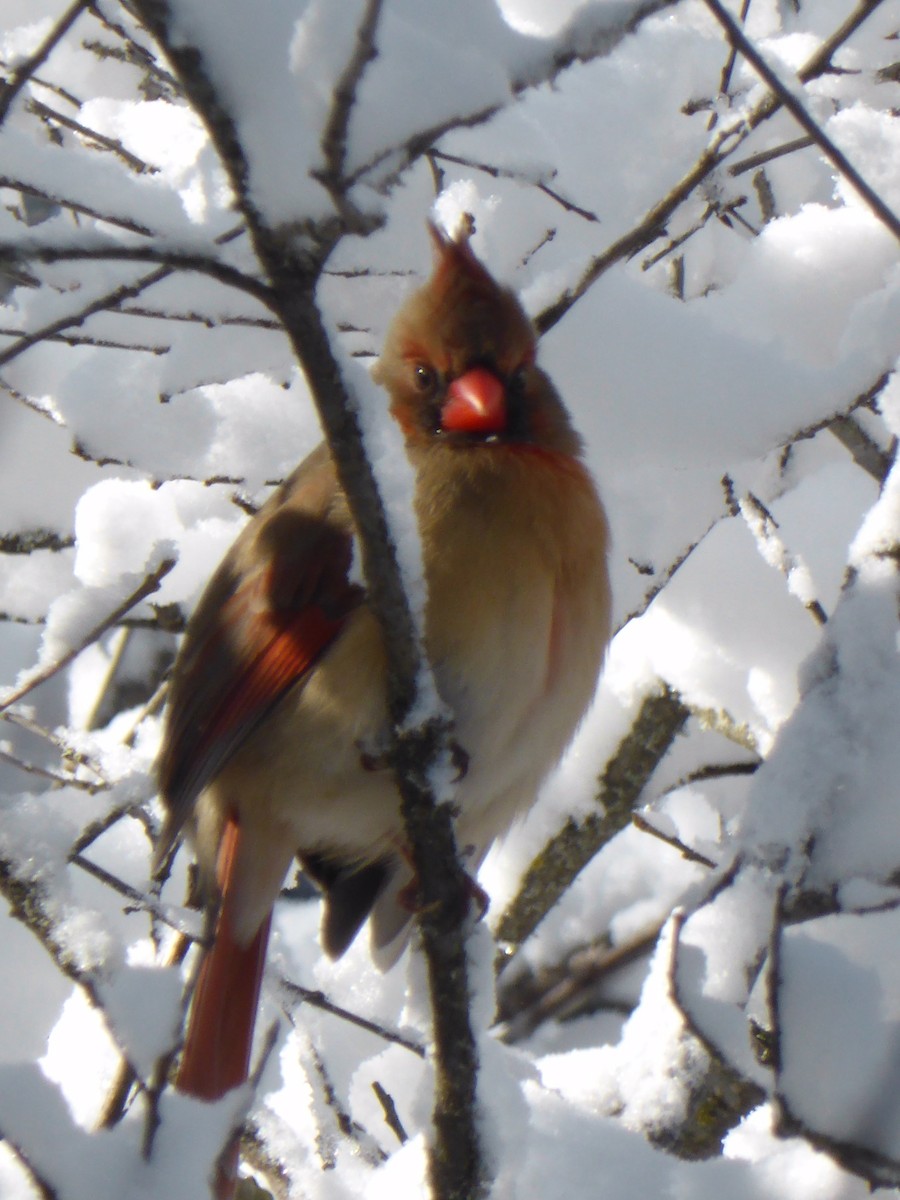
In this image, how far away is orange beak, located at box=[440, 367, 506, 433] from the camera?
263 cm

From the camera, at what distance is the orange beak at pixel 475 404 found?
263 centimetres

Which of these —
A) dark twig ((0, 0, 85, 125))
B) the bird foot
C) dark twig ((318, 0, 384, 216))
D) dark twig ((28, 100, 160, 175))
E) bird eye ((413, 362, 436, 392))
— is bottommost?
the bird foot

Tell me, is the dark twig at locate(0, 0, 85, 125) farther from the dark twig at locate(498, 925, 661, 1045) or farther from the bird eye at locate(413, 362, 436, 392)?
the dark twig at locate(498, 925, 661, 1045)

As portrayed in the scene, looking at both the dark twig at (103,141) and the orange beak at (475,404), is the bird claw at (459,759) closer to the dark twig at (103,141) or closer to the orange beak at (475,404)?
the orange beak at (475,404)

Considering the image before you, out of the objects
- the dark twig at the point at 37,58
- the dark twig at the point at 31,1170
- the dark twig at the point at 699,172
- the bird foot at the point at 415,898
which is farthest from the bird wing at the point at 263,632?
Result: the dark twig at the point at 37,58

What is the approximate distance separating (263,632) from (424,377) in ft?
2.02

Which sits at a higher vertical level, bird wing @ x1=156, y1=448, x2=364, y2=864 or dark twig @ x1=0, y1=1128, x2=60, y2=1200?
bird wing @ x1=156, y1=448, x2=364, y2=864

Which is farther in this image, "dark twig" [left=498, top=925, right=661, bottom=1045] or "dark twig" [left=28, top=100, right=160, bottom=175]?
"dark twig" [left=498, top=925, right=661, bottom=1045]

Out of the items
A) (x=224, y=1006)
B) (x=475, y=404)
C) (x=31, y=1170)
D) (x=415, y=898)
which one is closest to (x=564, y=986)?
(x=415, y=898)

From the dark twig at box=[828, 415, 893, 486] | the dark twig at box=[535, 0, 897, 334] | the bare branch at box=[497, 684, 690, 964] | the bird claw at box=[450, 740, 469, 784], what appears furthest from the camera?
the bare branch at box=[497, 684, 690, 964]

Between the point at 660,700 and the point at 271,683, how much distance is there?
1.18 metres

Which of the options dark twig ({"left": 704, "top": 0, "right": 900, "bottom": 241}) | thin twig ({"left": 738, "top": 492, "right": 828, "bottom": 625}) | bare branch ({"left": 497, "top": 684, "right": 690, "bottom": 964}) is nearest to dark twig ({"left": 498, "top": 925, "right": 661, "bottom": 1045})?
bare branch ({"left": 497, "top": 684, "right": 690, "bottom": 964})

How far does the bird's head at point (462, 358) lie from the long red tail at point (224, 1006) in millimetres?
851

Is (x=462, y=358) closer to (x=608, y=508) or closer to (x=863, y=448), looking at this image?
(x=608, y=508)
